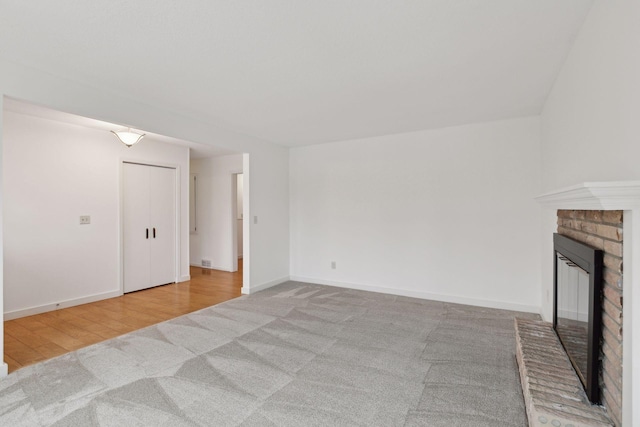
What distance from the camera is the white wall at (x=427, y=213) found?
4.05 metres

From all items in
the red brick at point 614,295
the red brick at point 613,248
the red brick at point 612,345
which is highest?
the red brick at point 613,248

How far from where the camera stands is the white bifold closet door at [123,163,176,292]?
→ 5035 mm

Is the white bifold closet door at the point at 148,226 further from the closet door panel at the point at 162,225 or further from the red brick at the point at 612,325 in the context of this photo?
the red brick at the point at 612,325

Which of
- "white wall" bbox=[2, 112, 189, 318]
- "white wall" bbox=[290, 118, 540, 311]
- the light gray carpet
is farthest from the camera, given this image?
"white wall" bbox=[290, 118, 540, 311]

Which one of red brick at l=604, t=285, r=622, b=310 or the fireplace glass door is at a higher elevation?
red brick at l=604, t=285, r=622, b=310

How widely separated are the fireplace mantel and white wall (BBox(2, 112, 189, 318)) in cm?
543

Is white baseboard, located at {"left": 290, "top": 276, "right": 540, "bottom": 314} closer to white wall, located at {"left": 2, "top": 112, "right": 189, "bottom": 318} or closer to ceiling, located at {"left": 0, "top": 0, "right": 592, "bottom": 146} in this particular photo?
ceiling, located at {"left": 0, "top": 0, "right": 592, "bottom": 146}

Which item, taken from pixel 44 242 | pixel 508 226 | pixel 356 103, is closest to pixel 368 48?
pixel 356 103

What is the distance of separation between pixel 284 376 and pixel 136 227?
3.95 metres

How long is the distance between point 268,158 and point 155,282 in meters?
2.89

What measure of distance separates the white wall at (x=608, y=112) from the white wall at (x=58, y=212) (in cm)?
551

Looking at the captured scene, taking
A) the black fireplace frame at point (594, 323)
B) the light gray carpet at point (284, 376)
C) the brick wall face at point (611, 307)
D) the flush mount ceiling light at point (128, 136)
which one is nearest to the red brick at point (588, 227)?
the brick wall face at point (611, 307)

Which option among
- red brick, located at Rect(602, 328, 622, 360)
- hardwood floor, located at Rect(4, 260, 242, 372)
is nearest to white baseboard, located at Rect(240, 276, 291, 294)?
hardwood floor, located at Rect(4, 260, 242, 372)

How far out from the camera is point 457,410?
6.79ft
